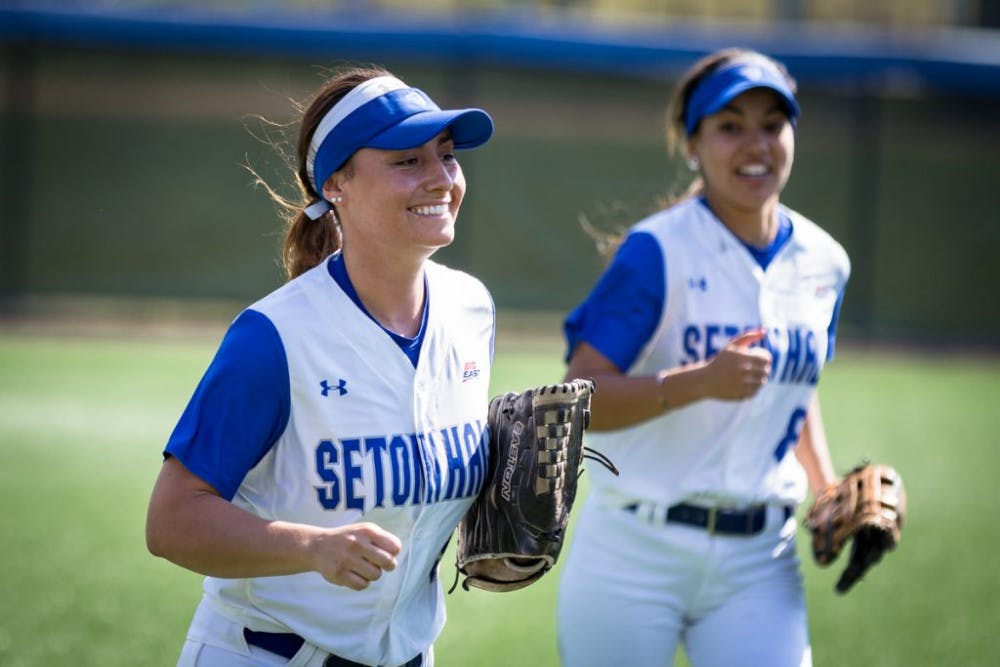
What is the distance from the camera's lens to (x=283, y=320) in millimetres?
2717

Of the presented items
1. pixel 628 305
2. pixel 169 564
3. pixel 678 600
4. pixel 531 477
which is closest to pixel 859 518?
pixel 678 600

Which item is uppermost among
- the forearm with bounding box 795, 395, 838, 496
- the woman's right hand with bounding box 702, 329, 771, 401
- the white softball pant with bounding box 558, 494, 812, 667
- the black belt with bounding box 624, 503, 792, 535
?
the woman's right hand with bounding box 702, 329, 771, 401

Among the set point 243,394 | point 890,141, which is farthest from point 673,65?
point 243,394

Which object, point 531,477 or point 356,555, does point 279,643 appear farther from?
point 531,477

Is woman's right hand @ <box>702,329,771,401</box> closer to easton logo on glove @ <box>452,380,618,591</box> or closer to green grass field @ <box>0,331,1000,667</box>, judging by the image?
easton logo on glove @ <box>452,380,618,591</box>

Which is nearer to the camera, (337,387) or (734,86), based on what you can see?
(337,387)

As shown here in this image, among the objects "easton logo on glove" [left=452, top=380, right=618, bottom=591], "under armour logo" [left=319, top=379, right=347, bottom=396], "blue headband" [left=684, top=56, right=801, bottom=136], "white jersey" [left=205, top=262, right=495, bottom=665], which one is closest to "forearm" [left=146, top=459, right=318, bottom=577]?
"white jersey" [left=205, top=262, right=495, bottom=665]

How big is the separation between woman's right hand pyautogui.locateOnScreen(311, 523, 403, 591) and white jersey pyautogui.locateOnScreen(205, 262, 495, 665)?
1.01ft

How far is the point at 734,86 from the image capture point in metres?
3.75

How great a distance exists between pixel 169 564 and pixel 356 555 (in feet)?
14.6

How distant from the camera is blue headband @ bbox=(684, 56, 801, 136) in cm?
374

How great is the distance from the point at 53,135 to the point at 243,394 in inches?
570

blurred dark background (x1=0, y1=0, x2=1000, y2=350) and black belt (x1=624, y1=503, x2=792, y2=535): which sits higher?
blurred dark background (x1=0, y1=0, x2=1000, y2=350)

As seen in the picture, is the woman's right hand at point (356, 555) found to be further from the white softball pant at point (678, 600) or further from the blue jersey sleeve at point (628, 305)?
the blue jersey sleeve at point (628, 305)
